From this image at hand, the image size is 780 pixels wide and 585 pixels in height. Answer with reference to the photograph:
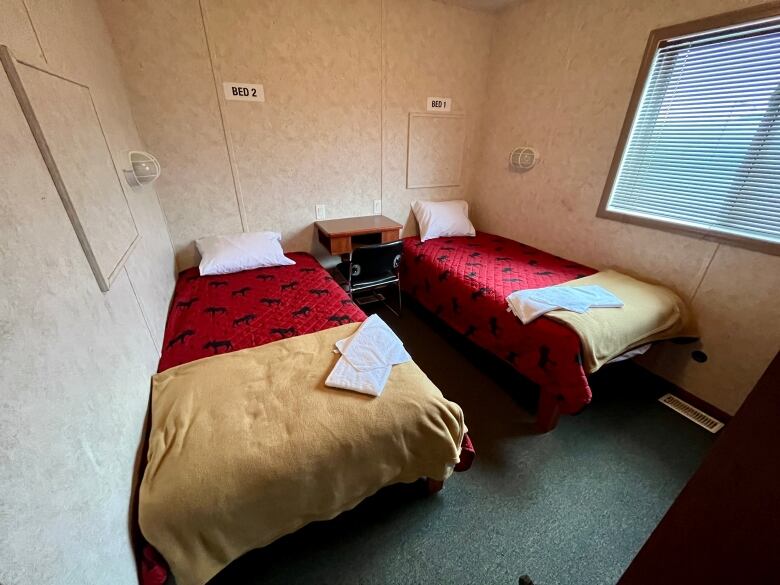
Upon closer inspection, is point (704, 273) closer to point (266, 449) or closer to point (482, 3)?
point (266, 449)

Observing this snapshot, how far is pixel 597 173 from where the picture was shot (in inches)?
92.7

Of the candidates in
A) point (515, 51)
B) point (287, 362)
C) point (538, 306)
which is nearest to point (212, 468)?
point (287, 362)

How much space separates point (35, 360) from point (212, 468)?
21.3 inches

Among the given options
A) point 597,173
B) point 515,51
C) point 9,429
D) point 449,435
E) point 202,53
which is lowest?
point 449,435

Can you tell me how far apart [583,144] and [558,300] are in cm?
144

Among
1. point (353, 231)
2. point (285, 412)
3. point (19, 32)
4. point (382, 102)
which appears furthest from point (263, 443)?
point (382, 102)

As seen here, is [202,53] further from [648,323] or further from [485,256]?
[648,323]

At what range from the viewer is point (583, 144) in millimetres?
2408

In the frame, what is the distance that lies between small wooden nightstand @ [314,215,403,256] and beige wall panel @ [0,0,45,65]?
1.73 meters

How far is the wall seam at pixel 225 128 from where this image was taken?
205cm

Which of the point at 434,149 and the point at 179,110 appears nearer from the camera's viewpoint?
the point at 179,110

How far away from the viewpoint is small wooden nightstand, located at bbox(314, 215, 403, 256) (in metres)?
2.62

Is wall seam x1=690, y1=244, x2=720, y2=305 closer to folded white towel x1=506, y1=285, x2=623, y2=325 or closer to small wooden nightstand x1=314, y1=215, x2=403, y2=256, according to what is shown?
folded white towel x1=506, y1=285, x2=623, y2=325

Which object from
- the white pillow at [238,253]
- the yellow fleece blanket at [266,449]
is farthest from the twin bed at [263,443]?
the white pillow at [238,253]
